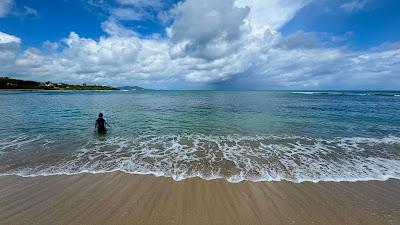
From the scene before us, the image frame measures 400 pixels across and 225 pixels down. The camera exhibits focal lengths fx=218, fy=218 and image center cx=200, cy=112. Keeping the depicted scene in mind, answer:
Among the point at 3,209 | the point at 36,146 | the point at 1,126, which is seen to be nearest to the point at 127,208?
the point at 3,209

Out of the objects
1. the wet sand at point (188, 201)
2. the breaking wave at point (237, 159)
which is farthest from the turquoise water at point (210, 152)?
the wet sand at point (188, 201)

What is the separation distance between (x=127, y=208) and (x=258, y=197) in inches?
176

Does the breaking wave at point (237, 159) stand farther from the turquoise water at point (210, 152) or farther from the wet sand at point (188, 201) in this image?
the wet sand at point (188, 201)

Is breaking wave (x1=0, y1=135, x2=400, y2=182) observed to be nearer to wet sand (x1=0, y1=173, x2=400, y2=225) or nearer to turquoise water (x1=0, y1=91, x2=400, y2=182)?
turquoise water (x1=0, y1=91, x2=400, y2=182)

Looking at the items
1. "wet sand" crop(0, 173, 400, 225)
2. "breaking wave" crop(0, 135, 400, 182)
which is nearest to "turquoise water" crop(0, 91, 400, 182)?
"breaking wave" crop(0, 135, 400, 182)

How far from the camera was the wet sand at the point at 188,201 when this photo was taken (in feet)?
21.2

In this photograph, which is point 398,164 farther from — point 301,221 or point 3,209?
point 3,209

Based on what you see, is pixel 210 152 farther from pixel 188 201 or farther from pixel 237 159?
pixel 188 201

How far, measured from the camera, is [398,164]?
11570 mm

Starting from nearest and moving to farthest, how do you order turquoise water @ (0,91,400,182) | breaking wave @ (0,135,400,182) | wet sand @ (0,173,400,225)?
1. wet sand @ (0,173,400,225)
2. breaking wave @ (0,135,400,182)
3. turquoise water @ (0,91,400,182)

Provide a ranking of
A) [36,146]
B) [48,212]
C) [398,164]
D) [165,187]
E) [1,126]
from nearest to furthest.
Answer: [48,212] → [165,187] → [398,164] → [36,146] → [1,126]

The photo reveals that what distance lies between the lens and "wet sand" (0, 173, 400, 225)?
21.2 ft

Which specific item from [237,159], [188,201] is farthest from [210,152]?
[188,201]

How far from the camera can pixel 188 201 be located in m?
7.44
